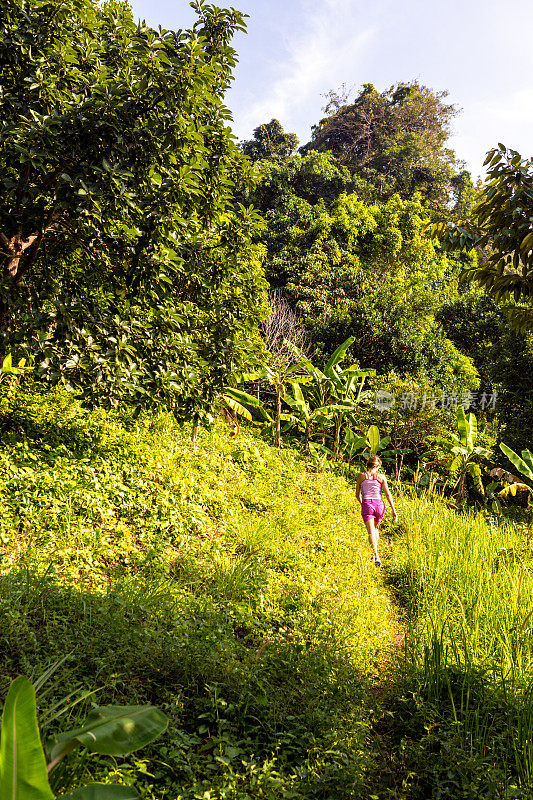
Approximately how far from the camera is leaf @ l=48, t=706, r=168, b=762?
164cm

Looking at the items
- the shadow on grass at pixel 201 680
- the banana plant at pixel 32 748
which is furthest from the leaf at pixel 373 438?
the banana plant at pixel 32 748

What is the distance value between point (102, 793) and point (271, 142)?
1113 inches

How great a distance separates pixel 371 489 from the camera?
23.0 feet

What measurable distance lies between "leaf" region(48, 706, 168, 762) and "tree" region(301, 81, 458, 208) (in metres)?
23.3

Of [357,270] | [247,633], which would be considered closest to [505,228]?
[247,633]

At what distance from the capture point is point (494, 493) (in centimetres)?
1133

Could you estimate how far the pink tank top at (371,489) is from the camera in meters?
6.96

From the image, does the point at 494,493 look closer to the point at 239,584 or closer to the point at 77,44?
the point at 239,584

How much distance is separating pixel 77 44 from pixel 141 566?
510 cm

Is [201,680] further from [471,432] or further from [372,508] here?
[471,432]

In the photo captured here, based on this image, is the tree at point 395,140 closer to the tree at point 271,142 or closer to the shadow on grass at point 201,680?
the tree at point 271,142

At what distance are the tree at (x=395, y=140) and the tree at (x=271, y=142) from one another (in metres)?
1.50

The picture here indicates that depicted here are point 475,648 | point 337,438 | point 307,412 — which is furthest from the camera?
point 337,438

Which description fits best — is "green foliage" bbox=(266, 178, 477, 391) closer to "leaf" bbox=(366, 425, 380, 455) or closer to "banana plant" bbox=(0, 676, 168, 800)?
"leaf" bbox=(366, 425, 380, 455)
